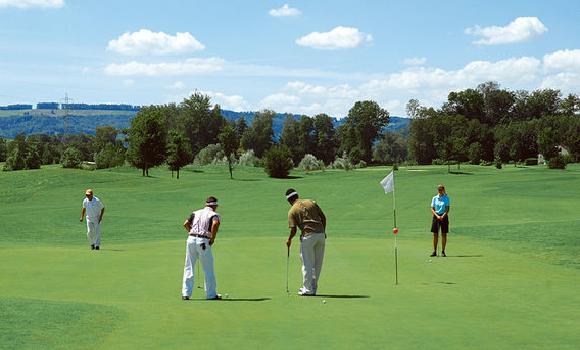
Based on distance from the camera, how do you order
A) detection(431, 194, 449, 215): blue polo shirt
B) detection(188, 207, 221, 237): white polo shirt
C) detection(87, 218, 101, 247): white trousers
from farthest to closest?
detection(87, 218, 101, 247): white trousers → detection(431, 194, 449, 215): blue polo shirt → detection(188, 207, 221, 237): white polo shirt

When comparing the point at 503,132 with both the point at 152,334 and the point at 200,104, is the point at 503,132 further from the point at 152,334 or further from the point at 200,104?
the point at 152,334

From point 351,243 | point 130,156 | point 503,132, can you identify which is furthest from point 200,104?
point 351,243

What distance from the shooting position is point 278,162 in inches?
3917

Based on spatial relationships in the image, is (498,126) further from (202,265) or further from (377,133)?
(202,265)

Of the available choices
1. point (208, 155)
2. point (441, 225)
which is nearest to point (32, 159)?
point (208, 155)

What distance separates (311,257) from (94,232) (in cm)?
1358

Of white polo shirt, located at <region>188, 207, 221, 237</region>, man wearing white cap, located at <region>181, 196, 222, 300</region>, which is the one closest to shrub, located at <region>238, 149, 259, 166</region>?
white polo shirt, located at <region>188, 207, 221, 237</region>

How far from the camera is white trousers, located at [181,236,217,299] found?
16125mm

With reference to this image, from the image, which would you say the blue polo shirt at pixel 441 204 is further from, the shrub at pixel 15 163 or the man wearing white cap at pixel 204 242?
the shrub at pixel 15 163

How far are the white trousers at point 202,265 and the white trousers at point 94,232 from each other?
1248cm

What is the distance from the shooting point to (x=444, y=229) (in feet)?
84.3

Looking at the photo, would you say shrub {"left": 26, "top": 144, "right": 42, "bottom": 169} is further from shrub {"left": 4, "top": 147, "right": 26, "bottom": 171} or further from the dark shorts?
the dark shorts

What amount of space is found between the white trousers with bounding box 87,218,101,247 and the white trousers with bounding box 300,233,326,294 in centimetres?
1316

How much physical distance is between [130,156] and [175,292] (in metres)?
79.8
